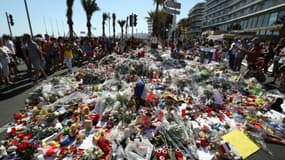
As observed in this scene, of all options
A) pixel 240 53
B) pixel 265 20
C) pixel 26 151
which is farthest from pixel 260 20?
pixel 26 151

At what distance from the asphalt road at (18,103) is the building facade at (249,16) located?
26.4 meters

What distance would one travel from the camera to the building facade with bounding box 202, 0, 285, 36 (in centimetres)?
3161

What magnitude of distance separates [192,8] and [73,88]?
111 m

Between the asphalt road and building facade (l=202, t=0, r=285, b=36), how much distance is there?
86.6 ft

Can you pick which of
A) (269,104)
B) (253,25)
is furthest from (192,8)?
(269,104)

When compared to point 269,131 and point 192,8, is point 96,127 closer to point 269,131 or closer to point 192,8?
point 269,131

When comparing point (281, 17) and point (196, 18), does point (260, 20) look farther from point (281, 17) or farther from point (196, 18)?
point (196, 18)

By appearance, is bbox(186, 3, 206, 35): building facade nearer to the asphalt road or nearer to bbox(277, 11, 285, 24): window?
bbox(277, 11, 285, 24): window

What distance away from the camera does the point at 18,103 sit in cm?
447

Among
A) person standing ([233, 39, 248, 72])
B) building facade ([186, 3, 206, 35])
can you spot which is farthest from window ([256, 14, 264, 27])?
building facade ([186, 3, 206, 35])

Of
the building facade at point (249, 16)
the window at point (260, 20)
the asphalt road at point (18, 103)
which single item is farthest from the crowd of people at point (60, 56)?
the window at point (260, 20)

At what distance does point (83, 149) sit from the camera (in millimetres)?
2604

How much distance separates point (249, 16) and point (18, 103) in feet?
180

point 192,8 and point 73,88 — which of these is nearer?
point 73,88
